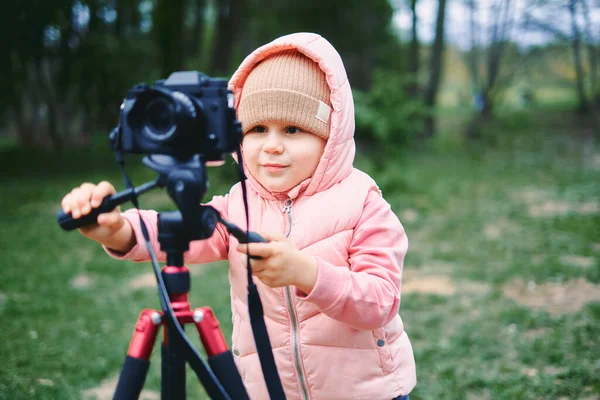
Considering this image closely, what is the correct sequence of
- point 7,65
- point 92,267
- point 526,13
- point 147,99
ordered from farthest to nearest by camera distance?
point 526,13 → point 7,65 → point 92,267 → point 147,99

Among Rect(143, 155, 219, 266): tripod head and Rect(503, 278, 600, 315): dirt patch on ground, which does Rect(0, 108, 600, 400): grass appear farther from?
Rect(143, 155, 219, 266): tripod head

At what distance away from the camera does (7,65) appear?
1298 cm

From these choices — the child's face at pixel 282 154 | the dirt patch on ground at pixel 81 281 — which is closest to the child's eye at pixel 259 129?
the child's face at pixel 282 154

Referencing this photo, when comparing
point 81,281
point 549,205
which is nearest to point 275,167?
point 81,281

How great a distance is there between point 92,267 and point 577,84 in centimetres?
2087

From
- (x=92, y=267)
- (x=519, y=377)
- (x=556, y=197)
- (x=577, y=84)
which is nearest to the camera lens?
(x=519, y=377)

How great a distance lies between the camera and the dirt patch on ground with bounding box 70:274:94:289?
629 cm

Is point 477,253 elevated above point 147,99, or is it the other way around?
point 147,99

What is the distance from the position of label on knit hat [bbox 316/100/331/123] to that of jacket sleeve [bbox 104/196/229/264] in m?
0.42

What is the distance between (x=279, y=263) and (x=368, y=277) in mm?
350

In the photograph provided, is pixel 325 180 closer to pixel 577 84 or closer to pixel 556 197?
pixel 556 197

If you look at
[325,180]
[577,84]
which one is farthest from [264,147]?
[577,84]

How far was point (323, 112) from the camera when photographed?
1818 mm

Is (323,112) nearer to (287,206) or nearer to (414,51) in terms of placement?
(287,206)
